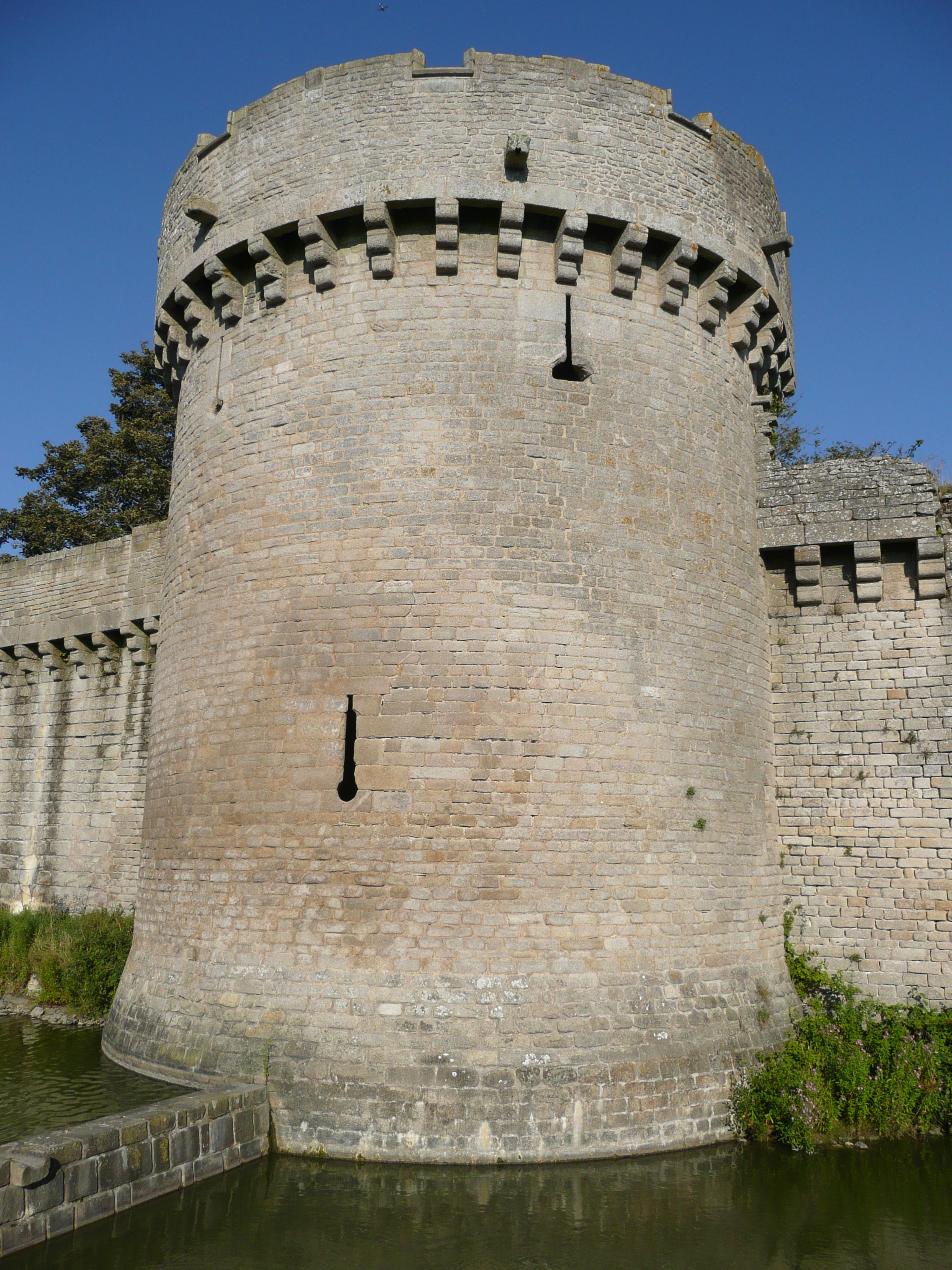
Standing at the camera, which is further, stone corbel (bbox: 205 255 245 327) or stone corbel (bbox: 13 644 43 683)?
stone corbel (bbox: 13 644 43 683)

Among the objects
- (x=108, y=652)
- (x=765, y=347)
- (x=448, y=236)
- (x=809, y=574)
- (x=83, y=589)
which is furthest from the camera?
(x=83, y=589)

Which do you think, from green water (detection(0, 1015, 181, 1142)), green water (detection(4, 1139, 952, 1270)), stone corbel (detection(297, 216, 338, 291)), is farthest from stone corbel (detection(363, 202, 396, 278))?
green water (detection(4, 1139, 952, 1270))

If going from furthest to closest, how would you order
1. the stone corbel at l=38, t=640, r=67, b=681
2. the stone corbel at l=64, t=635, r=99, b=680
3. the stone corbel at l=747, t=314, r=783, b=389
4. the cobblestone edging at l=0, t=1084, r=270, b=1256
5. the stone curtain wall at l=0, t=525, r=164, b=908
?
the stone corbel at l=38, t=640, r=67, b=681 → the stone corbel at l=64, t=635, r=99, b=680 → the stone curtain wall at l=0, t=525, r=164, b=908 → the stone corbel at l=747, t=314, r=783, b=389 → the cobblestone edging at l=0, t=1084, r=270, b=1256

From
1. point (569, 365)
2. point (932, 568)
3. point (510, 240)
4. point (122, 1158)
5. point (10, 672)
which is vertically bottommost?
point (122, 1158)

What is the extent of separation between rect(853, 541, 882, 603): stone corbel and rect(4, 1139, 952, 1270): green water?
5206mm

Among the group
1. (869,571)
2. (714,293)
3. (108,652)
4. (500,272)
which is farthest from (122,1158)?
(714,293)

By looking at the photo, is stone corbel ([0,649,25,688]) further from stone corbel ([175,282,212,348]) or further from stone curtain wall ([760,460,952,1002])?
stone curtain wall ([760,460,952,1002])

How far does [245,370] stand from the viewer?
371 inches

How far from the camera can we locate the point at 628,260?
891 cm

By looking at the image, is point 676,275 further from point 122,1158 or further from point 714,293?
point 122,1158

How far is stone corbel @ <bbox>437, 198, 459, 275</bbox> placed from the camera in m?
8.55

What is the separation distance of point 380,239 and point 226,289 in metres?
1.92

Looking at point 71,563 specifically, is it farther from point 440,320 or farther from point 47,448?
point 47,448

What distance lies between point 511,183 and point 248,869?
658 centimetres
